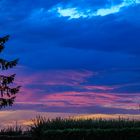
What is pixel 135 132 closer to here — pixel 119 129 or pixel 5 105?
pixel 119 129

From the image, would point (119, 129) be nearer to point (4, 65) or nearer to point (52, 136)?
point (52, 136)

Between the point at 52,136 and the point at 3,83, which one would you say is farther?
the point at 3,83

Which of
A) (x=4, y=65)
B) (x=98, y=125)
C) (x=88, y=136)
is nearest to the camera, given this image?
(x=88, y=136)

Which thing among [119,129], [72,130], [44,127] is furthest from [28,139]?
[119,129]

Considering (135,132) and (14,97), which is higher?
(14,97)

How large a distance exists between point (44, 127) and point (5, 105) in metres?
7.82

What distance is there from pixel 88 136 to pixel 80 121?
2837mm

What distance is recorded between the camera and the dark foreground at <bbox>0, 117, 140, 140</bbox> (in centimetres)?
2864

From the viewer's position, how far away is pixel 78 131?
Answer: 2861 cm

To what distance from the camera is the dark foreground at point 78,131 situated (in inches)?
1128

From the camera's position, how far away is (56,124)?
30.7 m

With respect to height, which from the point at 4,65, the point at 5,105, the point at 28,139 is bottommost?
the point at 28,139

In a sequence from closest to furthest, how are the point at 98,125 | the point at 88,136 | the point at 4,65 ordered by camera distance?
the point at 88,136
the point at 98,125
the point at 4,65

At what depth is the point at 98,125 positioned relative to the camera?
30.4 meters
